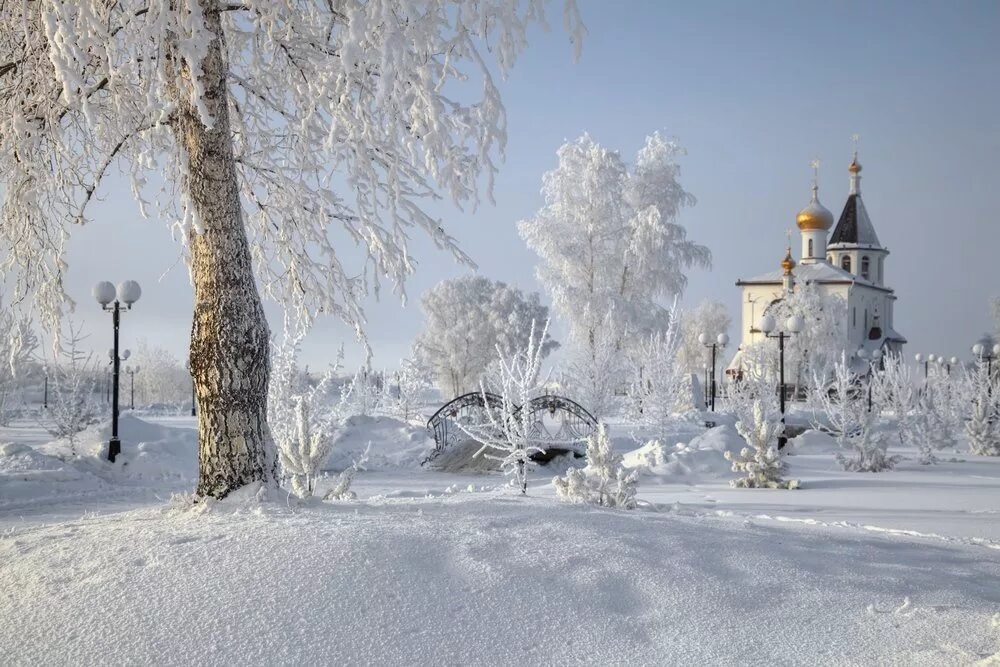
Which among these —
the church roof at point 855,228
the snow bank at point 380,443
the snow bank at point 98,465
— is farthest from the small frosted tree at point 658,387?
the church roof at point 855,228

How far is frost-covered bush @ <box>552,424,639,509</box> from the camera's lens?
24.1 feet

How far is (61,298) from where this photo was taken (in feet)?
25.8

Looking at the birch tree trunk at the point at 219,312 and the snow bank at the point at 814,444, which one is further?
the snow bank at the point at 814,444

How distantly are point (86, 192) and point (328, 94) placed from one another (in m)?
Result: 2.45

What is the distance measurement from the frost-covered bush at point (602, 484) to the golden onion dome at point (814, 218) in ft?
175

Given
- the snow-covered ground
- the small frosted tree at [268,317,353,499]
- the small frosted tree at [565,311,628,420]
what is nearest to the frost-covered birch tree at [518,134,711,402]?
the small frosted tree at [565,311,628,420]

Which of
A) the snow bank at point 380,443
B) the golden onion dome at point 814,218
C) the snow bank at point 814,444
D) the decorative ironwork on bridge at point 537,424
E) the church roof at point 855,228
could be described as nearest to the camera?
the decorative ironwork on bridge at point 537,424

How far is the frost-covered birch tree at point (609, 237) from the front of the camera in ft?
97.1

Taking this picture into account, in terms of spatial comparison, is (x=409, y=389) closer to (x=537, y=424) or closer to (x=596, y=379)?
(x=596, y=379)

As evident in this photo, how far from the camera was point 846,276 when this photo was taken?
51.8 m

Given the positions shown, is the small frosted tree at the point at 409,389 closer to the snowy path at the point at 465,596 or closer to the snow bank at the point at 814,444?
the snow bank at the point at 814,444

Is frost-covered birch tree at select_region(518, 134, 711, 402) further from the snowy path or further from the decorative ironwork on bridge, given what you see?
the snowy path

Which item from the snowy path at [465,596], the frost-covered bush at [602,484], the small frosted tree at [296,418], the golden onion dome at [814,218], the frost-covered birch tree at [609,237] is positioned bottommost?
the snowy path at [465,596]

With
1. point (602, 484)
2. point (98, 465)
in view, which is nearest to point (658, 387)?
point (98, 465)
